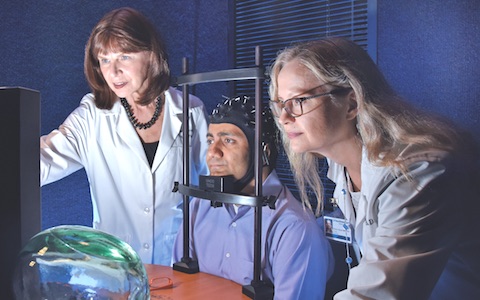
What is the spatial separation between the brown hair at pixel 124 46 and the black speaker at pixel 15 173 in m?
1.04

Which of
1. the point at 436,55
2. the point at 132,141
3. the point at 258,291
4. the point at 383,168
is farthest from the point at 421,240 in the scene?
the point at 132,141

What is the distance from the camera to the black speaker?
79 centimetres

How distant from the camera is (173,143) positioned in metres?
1.91

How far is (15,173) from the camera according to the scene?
0.79 meters

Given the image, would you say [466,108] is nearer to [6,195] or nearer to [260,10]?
[260,10]

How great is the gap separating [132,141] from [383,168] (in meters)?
1.01

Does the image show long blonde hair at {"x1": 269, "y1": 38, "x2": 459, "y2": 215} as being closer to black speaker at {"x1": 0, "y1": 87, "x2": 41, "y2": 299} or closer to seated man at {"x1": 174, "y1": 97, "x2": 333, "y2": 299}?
seated man at {"x1": 174, "y1": 97, "x2": 333, "y2": 299}

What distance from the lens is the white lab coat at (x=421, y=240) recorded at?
43.8 inches

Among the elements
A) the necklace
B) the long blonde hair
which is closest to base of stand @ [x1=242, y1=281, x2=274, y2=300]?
the long blonde hair

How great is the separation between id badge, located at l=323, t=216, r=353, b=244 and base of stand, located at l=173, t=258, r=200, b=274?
0.51 meters

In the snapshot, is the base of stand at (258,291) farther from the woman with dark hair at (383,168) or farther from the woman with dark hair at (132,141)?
the woman with dark hair at (132,141)

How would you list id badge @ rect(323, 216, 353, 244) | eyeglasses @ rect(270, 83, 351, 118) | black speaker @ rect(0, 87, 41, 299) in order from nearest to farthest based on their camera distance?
black speaker @ rect(0, 87, 41, 299)
eyeglasses @ rect(270, 83, 351, 118)
id badge @ rect(323, 216, 353, 244)

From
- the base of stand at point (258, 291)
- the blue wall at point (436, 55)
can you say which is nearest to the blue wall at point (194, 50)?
the blue wall at point (436, 55)

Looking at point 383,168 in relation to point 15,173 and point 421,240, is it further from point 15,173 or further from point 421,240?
point 15,173
